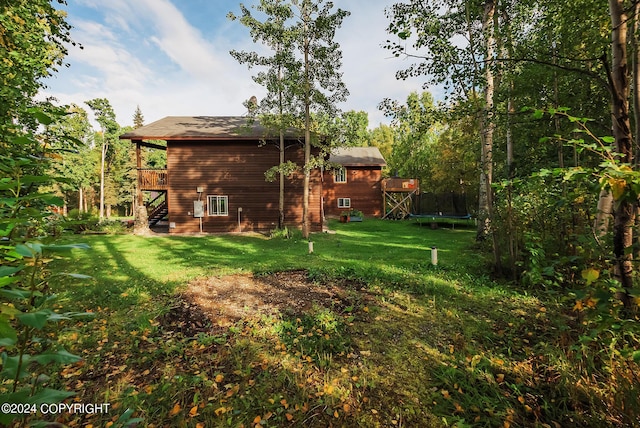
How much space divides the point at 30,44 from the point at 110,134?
3230 centimetres

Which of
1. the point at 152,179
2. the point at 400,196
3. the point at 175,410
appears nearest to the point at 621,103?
the point at 175,410

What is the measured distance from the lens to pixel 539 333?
3.86 meters

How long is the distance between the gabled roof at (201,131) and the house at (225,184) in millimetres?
59

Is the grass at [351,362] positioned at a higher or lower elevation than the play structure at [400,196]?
lower

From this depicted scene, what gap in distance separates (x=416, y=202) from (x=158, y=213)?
62.3 feet

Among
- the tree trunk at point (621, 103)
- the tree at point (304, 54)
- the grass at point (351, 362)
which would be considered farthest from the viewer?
the tree at point (304, 54)

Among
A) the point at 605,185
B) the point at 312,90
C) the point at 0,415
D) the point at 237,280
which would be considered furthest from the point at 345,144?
the point at 0,415

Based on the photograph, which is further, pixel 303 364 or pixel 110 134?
pixel 110 134

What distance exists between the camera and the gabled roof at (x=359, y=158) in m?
24.9

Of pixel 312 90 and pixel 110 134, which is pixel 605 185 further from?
A: pixel 110 134

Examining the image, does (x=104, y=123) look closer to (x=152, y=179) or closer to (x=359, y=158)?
(x=152, y=179)

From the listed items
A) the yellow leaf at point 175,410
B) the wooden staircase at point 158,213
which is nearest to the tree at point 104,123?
the wooden staircase at point 158,213

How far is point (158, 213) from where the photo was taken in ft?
60.9

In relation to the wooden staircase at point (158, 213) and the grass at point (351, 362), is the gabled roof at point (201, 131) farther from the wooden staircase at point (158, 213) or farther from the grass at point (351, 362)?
the grass at point (351, 362)
